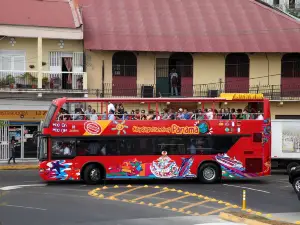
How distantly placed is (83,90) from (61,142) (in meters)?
10.3

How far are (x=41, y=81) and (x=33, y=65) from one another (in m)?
1.58

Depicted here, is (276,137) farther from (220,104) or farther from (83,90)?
(83,90)

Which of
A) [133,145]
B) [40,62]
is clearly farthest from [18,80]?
[133,145]

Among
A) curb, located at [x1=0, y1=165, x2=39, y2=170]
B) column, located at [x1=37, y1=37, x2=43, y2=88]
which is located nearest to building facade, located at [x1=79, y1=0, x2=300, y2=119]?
column, located at [x1=37, y1=37, x2=43, y2=88]

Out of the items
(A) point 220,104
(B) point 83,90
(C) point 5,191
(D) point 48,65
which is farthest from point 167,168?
(D) point 48,65

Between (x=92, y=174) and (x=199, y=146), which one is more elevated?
(x=199, y=146)

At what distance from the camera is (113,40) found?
3278 cm

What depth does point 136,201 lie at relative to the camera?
18125 mm

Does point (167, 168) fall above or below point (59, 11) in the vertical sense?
below

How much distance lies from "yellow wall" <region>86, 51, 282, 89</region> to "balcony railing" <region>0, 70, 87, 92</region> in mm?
1069

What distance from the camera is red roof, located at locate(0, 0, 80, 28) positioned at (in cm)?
3216

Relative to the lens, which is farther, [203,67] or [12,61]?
[203,67]

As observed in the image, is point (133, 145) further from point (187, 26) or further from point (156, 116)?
point (187, 26)

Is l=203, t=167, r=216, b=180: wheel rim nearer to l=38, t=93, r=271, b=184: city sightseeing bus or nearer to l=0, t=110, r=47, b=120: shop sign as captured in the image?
l=38, t=93, r=271, b=184: city sightseeing bus
